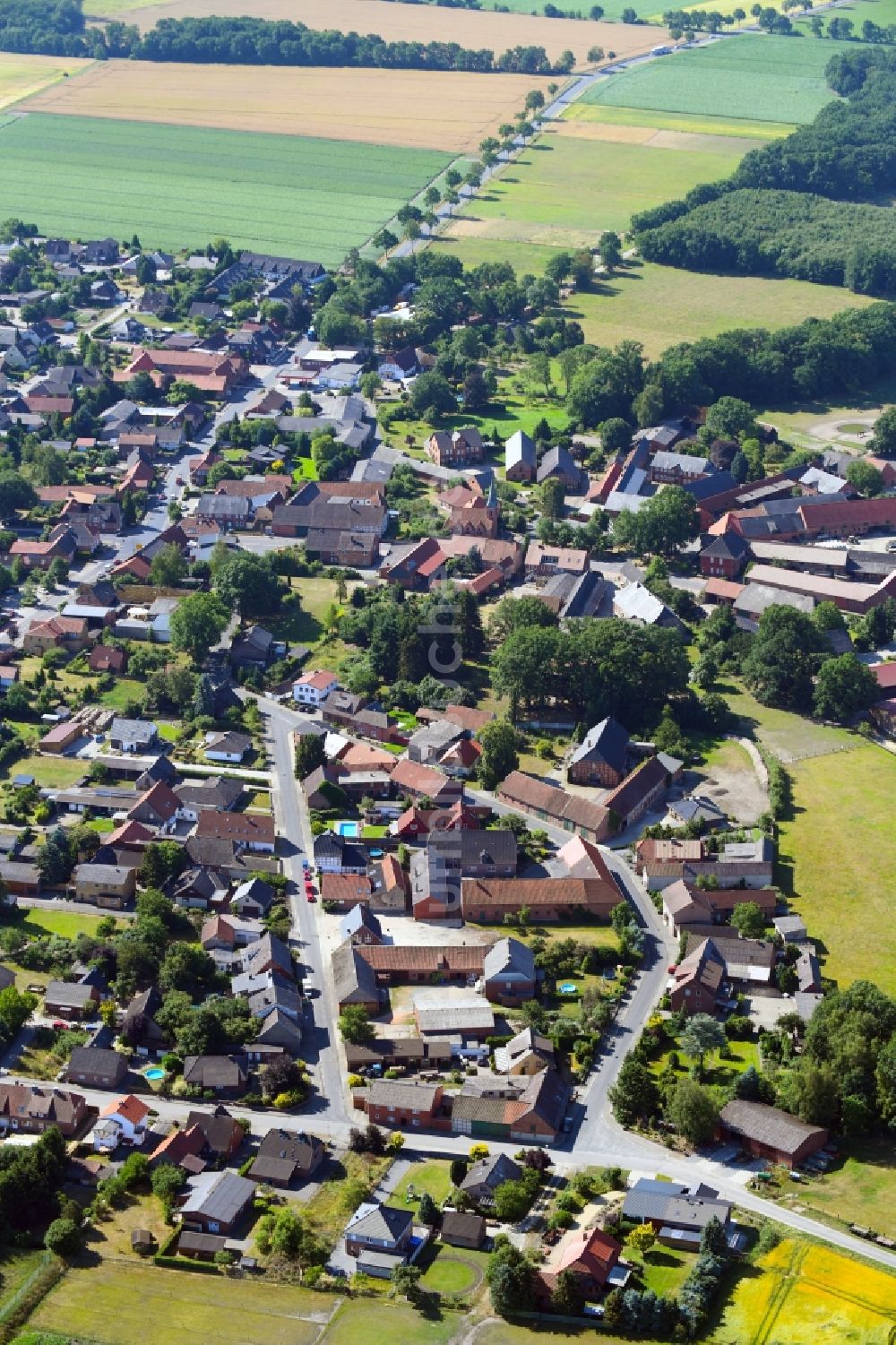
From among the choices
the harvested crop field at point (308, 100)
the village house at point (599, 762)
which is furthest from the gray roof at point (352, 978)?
the harvested crop field at point (308, 100)

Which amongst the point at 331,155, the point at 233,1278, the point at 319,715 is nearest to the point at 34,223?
the point at 331,155

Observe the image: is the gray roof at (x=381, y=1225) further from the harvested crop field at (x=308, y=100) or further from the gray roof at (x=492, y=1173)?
the harvested crop field at (x=308, y=100)

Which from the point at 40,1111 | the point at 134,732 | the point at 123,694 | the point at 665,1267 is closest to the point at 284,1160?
the point at 40,1111

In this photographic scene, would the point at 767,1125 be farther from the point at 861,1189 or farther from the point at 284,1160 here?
the point at 284,1160

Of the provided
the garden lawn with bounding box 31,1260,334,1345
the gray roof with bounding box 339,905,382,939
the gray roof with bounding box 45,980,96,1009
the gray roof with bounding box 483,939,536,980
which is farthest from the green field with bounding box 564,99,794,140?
the garden lawn with bounding box 31,1260,334,1345

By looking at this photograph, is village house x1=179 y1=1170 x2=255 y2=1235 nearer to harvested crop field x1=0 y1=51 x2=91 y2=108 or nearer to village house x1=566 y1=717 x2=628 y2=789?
village house x1=566 y1=717 x2=628 y2=789
